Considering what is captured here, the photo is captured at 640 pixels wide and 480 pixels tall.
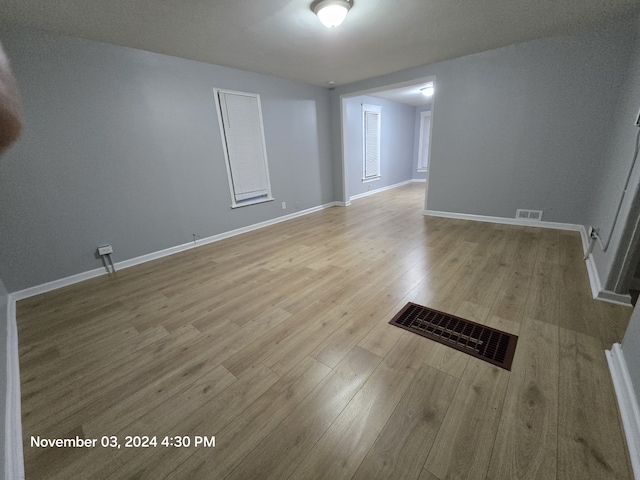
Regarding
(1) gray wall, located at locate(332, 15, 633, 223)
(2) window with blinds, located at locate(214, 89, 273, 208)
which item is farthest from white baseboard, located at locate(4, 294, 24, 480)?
(1) gray wall, located at locate(332, 15, 633, 223)

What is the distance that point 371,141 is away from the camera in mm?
6426

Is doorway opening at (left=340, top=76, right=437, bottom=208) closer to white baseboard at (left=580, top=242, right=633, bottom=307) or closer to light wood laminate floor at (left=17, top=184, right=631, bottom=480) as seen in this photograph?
white baseboard at (left=580, top=242, right=633, bottom=307)

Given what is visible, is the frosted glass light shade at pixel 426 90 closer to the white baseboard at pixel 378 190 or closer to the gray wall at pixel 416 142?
the gray wall at pixel 416 142

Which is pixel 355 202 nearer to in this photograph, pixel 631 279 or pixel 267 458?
pixel 631 279

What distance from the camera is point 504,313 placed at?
6.31 ft

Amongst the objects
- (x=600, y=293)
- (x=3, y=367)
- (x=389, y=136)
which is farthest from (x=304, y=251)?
(x=389, y=136)

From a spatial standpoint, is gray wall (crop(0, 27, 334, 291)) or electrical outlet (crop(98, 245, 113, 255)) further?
electrical outlet (crop(98, 245, 113, 255))

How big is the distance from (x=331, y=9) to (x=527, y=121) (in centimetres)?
289

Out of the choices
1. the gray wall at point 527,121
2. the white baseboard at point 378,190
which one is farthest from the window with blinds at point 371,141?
the gray wall at point 527,121

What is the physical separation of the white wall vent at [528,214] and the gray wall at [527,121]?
58 millimetres

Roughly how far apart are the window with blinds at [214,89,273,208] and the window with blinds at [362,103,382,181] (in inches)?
114

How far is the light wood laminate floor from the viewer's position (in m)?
1.13

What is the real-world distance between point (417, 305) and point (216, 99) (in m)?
3.54

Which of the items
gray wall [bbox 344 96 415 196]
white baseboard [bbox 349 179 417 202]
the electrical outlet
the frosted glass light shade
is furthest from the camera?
white baseboard [bbox 349 179 417 202]
